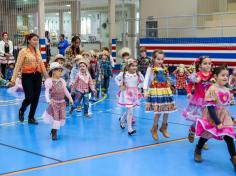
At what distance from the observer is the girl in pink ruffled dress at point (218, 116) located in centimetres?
536

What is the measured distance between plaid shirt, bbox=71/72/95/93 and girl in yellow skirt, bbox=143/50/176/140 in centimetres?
257

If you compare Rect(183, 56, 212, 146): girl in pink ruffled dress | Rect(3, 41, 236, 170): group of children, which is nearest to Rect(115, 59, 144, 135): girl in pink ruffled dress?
Rect(3, 41, 236, 170): group of children

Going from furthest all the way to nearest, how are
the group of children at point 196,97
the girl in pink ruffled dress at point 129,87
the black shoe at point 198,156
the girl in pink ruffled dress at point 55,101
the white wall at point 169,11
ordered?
the white wall at point 169,11, the girl in pink ruffled dress at point 129,87, the girl in pink ruffled dress at point 55,101, the black shoe at point 198,156, the group of children at point 196,97

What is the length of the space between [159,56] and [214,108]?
1.74 metres

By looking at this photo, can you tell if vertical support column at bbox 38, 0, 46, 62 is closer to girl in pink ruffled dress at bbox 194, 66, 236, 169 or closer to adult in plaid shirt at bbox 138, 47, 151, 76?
adult in plaid shirt at bbox 138, 47, 151, 76

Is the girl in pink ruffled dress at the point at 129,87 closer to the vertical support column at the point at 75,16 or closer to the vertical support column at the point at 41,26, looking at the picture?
the vertical support column at the point at 41,26

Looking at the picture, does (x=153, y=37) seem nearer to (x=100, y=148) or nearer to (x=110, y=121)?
(x=110, y=121)

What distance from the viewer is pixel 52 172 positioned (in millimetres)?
5227

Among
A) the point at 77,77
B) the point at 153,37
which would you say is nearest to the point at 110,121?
the point at 77,77

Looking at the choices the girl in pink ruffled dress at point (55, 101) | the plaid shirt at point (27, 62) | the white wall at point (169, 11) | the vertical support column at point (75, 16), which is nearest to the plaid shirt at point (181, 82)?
the plaid shirt at point (27, 62)

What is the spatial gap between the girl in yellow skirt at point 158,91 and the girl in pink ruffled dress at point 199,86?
0.38 meters

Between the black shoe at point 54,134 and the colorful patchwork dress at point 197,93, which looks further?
the black shoe at point 54,134

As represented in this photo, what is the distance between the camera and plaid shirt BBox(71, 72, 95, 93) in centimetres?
929

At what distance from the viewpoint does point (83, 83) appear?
9.34 m
